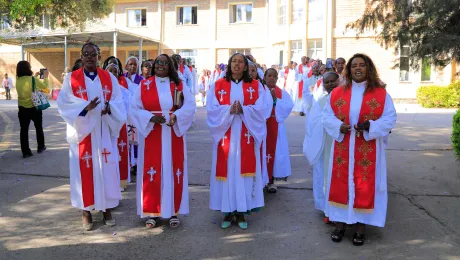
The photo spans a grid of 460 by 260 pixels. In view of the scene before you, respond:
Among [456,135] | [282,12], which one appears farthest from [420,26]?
[282,12]

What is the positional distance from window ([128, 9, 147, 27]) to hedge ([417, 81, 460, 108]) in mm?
18472

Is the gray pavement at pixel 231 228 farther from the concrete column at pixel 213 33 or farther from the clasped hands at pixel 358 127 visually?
the concrete column at pixel 213 33

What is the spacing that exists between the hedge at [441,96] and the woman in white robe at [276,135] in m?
16.2

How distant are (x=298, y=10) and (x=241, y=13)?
195 inches

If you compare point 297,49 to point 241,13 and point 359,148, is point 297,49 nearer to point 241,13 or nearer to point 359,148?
point 241,13

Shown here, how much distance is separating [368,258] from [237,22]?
26119mm

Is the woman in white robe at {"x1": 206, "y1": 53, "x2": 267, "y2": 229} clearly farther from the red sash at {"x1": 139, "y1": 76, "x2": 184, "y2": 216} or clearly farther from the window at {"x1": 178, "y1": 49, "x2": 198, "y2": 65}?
the window at {"x1": 178, "y1": 49, "x2": 198, "y2": 65}

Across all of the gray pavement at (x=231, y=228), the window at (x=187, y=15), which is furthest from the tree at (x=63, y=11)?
the window at (x=187, y=15)

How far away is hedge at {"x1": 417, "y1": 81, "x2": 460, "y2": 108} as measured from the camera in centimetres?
2058

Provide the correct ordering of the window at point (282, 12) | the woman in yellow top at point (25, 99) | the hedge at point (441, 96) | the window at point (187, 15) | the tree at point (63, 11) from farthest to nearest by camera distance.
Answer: the window at point (187, 15), the window at point (282, 12), the hedge at point (441, 96), the tree at point (63, 11), the woman in yellow top at point (25, 99)

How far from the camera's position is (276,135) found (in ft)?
22.8

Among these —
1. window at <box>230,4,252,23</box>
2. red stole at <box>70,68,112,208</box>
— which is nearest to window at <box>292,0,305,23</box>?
window at <box>230,4,252,23</box>

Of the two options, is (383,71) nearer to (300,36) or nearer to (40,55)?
(300,36)

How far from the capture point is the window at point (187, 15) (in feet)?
99.4
